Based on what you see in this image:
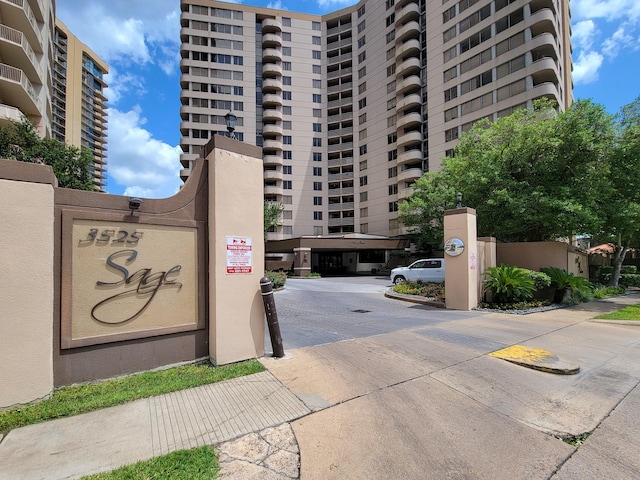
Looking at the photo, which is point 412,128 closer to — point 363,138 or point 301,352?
point 363,138

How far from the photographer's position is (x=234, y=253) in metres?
5.36

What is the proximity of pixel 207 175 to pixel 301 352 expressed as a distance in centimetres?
368

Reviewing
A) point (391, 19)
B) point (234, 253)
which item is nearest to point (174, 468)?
point (234, 253)

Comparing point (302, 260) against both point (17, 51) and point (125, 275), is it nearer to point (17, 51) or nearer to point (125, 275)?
point (17, 51)

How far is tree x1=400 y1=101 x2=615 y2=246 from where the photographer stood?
502 inches

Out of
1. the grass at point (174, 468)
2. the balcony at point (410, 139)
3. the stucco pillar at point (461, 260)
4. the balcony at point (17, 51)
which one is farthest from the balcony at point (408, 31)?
the grass at point (174, 468)

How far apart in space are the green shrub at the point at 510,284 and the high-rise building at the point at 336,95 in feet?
99.8

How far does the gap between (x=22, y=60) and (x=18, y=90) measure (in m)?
2.96

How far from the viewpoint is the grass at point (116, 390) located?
141 inches

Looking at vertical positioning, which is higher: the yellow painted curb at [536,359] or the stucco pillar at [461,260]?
the stucco pillar at [461,260]

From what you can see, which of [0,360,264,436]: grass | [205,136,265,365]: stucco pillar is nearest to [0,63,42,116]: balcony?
[205,136,265,365]: stucco pillar

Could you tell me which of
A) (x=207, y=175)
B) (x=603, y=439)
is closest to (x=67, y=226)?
(x=207, y=175)

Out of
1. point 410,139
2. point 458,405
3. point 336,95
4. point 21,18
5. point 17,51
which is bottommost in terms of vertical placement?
point 458,405

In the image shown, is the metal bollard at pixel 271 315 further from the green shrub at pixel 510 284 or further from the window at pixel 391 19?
the window at pixel 391 19
